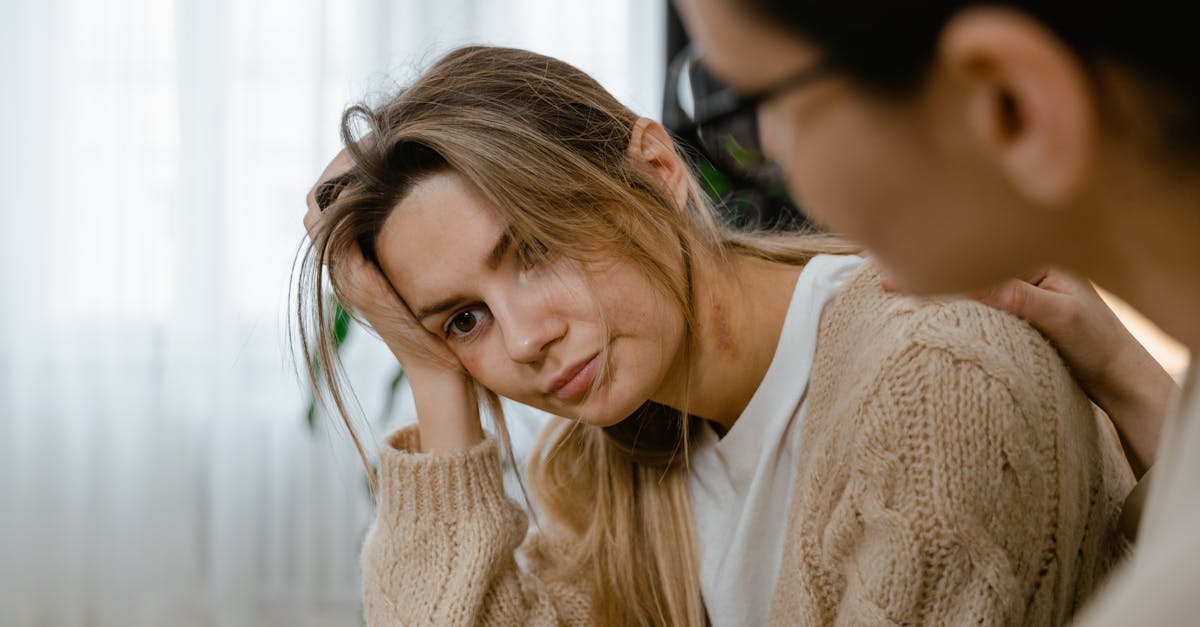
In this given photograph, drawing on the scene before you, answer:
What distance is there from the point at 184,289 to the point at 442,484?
1753 millimetres

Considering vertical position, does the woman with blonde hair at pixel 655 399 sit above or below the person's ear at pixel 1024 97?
below

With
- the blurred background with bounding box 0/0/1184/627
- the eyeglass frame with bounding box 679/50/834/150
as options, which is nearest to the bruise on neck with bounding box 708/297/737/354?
the eyeglass frame with bounding box 679/50/834/150

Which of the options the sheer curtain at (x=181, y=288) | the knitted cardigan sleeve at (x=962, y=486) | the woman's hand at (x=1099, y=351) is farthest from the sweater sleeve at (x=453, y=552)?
the sheer curtain at (x=181, y=288)

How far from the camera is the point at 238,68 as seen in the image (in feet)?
8.96

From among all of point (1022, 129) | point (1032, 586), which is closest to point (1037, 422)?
point (1032, 586)

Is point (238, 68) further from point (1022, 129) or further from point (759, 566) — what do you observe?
point (1022, 129)

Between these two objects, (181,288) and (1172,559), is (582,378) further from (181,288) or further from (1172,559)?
(181,288)

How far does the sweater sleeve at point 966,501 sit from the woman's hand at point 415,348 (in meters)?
0.57

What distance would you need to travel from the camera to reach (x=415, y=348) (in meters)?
1.29

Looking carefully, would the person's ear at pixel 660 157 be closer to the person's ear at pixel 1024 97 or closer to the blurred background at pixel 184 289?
the person's ear at pixel 1024 97

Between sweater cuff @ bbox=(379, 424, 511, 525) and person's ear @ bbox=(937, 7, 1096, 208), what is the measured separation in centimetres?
93

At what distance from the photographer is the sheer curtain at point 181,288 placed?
107 inches

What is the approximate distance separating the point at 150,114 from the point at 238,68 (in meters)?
0.26

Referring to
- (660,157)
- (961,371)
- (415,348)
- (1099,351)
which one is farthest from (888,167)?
(415,348)
